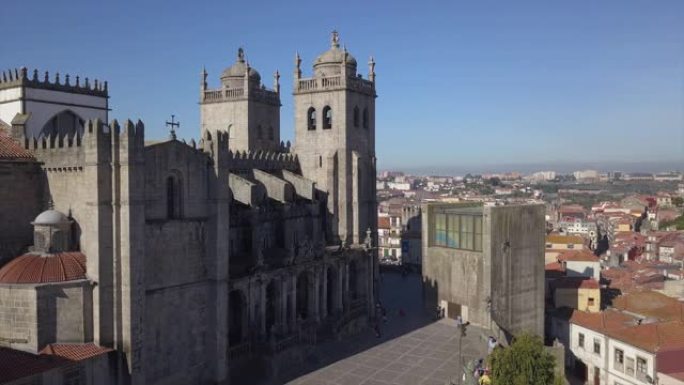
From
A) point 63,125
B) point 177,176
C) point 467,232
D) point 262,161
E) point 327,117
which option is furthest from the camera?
point 327,117

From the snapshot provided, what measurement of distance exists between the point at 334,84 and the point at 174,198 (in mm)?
20577

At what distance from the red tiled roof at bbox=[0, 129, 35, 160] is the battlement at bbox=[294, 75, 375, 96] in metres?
23.3

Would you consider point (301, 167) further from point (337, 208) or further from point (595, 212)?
point (595, 212)

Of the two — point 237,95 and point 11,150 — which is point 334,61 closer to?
point 237,95

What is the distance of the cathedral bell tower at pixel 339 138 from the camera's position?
153 feet

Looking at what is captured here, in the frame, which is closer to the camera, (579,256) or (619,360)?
(619,360)

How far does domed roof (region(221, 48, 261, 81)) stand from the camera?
5031 centimetres

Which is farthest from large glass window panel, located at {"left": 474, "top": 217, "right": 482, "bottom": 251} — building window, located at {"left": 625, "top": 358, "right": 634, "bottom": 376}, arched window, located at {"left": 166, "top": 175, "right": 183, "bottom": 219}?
arched window, located at {"left": 166, "top": 175, "right": 183, "bottom": 219}

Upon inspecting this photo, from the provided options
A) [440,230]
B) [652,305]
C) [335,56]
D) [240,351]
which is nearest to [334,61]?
[335,56]

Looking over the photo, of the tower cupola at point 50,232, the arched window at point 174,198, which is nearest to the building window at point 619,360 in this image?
the arched window at point 174,198

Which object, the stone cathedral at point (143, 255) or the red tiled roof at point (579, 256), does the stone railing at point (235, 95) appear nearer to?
the stone cathedral at point (143, 255)

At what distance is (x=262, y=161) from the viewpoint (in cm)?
4462

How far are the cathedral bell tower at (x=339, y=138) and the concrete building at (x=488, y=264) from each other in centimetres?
576

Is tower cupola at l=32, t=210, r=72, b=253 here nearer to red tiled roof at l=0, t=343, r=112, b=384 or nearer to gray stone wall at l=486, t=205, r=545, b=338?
red tiled roof at l=0, t=343, r=112, b=384
